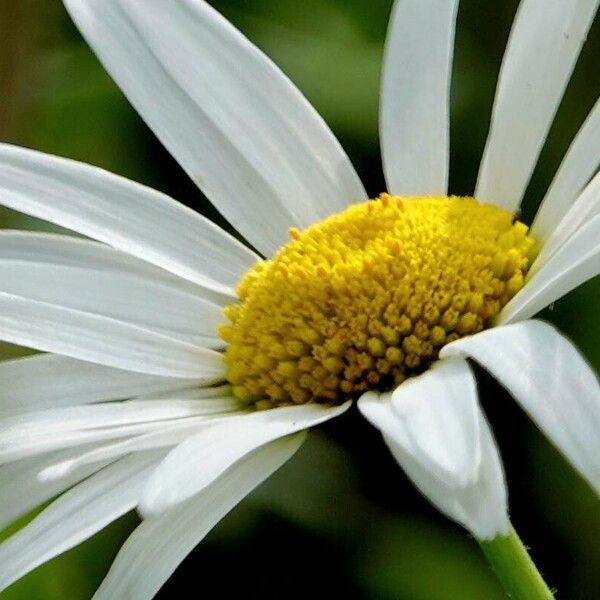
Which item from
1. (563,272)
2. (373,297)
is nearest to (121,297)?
(373,297)

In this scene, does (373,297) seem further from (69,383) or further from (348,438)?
(348,438)

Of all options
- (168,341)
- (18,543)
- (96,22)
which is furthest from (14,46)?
(18,543)

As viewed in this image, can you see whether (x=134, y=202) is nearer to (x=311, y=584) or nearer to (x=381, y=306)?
(x=381, y=306)

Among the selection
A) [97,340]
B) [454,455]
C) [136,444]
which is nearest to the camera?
[454,455]

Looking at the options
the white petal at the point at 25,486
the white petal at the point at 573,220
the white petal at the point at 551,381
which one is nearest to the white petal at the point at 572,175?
the white petal at the point at 573,220

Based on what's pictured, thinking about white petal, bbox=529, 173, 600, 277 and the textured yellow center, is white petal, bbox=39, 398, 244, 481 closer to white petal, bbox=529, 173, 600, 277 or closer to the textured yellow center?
the textured yellow center

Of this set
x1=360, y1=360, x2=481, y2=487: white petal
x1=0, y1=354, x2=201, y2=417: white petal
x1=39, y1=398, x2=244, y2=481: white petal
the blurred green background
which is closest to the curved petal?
x1=360, y1=360, x2=481, y2=487: white petal

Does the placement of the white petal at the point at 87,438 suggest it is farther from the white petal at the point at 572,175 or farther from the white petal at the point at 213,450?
the white petal at the point at 572,175
